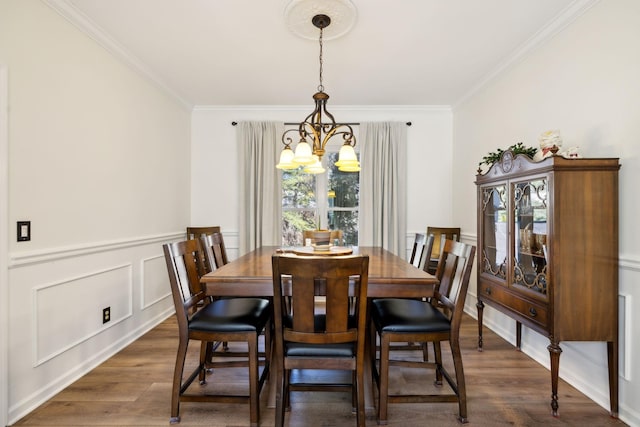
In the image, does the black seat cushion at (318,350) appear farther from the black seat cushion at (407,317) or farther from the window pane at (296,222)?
the window pane at (296,222)

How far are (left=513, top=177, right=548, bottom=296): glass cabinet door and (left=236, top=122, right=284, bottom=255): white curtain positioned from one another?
8.95ft

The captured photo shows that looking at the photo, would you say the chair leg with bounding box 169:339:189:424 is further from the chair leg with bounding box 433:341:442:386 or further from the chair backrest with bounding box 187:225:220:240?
the chair backrest with bounding box 187:225:220:240

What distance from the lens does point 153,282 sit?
11.3ft

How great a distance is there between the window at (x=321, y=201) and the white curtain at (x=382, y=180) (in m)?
0.21

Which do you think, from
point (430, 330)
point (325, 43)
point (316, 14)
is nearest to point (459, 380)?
point (430, 330)

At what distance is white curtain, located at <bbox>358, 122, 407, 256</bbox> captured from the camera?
14.0 ft

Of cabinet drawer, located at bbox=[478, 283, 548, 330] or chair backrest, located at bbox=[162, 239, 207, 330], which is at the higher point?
chair backrest, located at bbox=[162, 239, 207, 330]

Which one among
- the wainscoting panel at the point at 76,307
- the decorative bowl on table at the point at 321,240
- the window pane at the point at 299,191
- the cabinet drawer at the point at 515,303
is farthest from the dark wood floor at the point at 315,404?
the window pane at the point at 299,191

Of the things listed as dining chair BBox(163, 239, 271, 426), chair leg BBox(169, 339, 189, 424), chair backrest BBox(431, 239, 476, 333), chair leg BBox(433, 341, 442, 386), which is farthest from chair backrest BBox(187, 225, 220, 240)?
chair leg BBox(433, 341, 442, 386)

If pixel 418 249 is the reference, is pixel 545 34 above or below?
above

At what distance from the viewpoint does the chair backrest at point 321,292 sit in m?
1.50

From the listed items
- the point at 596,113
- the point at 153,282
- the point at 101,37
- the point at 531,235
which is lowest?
the point at 153,282

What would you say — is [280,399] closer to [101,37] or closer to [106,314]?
[106,314]

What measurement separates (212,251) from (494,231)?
2257 mm
